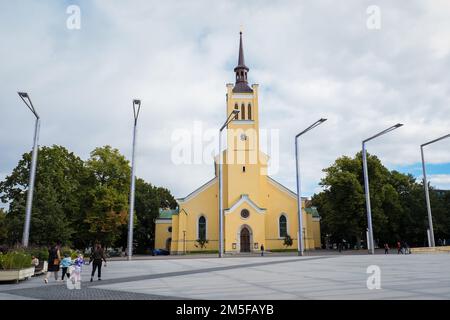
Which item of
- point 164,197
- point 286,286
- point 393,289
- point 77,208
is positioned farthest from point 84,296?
point 164,197

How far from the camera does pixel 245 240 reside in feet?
158

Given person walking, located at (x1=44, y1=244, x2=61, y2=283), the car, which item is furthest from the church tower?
person walking, located at (x1=44, y1=244, x2=61, y2=283)

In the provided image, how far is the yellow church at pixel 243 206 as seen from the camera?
48094 millimetres

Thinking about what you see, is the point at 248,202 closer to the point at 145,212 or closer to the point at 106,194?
the point at 106,194

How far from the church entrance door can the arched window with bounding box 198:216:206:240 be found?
5.72 meters

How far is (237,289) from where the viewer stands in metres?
10.9

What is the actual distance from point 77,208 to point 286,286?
114 ft

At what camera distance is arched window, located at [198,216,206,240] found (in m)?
50.9

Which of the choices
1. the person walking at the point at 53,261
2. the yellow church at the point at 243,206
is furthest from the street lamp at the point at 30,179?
the yellow church at the point at 243,206

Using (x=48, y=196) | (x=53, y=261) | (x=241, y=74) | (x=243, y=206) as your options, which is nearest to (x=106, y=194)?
(x=48, y=196)

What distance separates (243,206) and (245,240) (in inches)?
171

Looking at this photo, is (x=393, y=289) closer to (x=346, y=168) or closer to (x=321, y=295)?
(x=321, y=295)

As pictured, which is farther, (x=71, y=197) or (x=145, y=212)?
(x=145, y=212)

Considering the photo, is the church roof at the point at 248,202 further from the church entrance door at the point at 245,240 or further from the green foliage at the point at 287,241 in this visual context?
the green foliage at the point at 287,241
